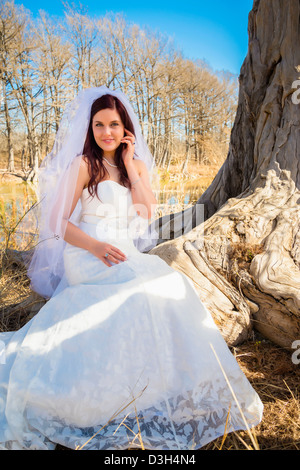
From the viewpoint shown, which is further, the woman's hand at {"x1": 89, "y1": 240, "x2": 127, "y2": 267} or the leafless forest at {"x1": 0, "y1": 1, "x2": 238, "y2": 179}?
the leafless forest at {"x1": 0, "y1": 1, "x2": 238, "y2": 179}

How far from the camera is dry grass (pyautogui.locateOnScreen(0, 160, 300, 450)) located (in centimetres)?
165

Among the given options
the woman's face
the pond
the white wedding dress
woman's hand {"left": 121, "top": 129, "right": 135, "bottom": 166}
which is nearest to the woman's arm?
woman's hand {"left": 121, "top": 129, "right": 135, "bottom": 166}

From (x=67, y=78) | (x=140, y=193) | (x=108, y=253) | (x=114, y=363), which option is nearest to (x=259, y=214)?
(x=140, y=193)

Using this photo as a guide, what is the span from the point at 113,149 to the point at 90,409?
5.56 ft

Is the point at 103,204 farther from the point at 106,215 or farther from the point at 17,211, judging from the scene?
the point at 17,211

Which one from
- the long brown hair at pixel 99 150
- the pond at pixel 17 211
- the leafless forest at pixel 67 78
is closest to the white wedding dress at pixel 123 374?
the long brown hair at pixel 99 150

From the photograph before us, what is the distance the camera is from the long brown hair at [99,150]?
2305 millimetres

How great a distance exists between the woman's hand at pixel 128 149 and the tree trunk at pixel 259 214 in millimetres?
822

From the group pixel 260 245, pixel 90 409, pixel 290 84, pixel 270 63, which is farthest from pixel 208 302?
pixel 270 63

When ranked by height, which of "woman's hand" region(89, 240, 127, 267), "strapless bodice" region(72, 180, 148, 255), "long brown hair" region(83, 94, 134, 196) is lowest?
"woman's hand" region(89, 240, 127, 267)

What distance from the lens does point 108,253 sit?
6.80ft

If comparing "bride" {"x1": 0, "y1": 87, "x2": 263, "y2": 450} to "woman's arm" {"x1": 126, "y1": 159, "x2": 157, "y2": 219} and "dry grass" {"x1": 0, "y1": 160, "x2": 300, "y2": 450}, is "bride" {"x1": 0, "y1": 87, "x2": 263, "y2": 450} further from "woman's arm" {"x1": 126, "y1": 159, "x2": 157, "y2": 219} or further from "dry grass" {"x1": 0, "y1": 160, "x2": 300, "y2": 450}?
"woman's arm" {"x1": 126, "y1": 159, "x2": 157, "y2": 219}

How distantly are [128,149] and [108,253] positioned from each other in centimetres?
82
